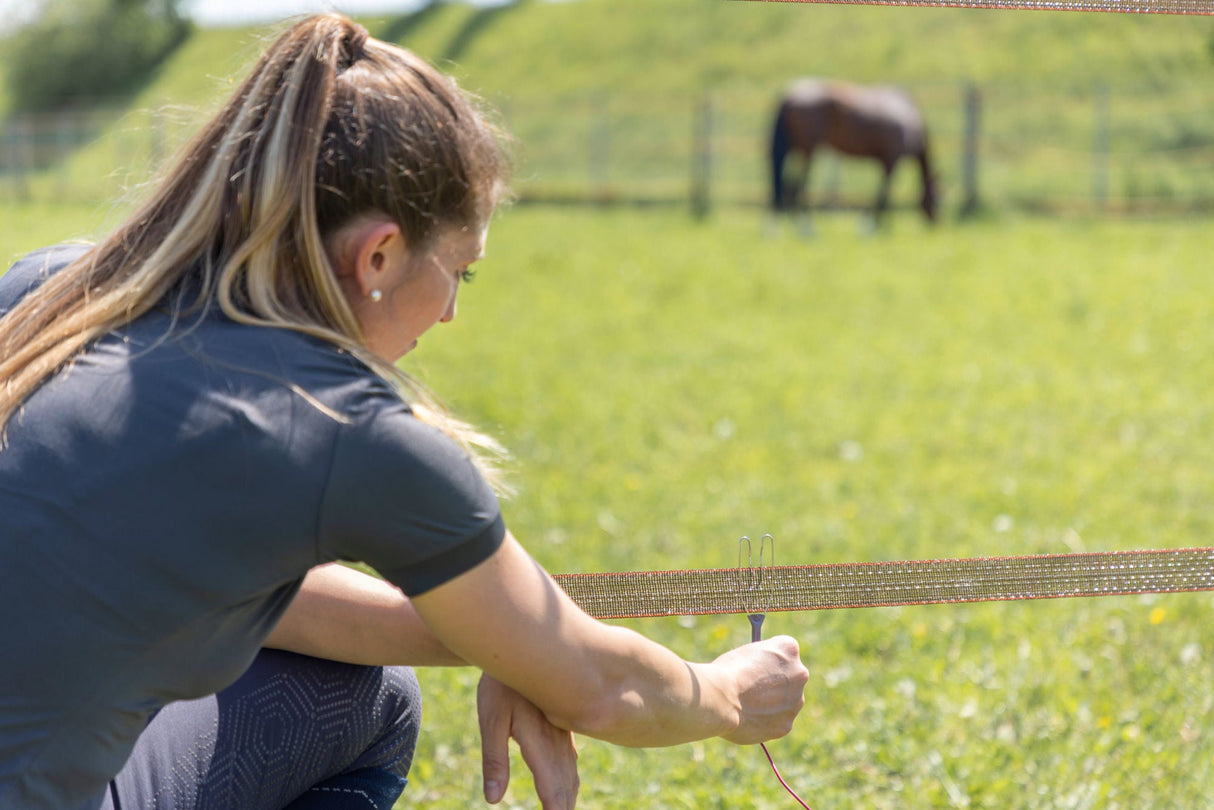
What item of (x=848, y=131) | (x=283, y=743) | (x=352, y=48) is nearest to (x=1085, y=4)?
(x=352, y=48)

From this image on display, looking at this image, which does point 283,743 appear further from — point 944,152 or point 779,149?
point 944,152

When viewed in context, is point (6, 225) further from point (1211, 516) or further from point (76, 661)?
point (76, 661)

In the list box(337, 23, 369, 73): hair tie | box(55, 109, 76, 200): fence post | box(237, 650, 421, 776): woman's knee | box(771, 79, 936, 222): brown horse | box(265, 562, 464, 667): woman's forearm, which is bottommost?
box(55, 109, 76, 200): fence post

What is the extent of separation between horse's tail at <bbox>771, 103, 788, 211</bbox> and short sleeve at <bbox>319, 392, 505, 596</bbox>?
44.0 ft

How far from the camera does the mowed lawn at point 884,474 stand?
8.57 ft

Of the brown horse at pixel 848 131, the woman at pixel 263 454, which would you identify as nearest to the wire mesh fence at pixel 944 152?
the brown horse at pixel 848 131

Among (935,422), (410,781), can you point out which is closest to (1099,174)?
(935,422)

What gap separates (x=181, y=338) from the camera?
1266mm

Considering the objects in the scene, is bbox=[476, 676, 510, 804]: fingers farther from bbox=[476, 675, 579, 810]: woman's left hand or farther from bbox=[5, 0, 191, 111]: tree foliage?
bbox=[5, 0, 191, 111]: tree foliage

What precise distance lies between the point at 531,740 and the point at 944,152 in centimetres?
2071

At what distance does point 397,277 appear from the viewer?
1407mm

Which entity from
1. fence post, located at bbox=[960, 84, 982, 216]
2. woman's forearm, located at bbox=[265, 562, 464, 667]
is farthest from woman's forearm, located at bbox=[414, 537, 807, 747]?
fence post, located at bbox=[960, 84, 982, 216]

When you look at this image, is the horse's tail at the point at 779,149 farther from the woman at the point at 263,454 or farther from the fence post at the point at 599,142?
the woman at the point at 263,454

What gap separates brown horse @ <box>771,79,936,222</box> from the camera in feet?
48.7
